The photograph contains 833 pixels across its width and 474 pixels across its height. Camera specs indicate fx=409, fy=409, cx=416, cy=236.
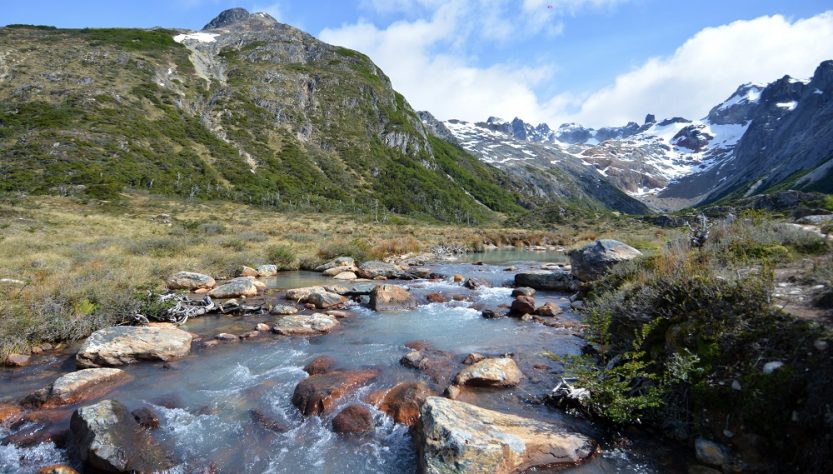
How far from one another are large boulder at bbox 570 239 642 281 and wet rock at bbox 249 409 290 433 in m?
14.2

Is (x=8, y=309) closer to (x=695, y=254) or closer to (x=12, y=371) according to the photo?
(x=12, y=371)

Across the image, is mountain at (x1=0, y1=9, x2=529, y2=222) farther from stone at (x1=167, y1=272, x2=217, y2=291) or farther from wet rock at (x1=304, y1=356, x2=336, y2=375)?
wet rock at (x1=304, y1=356, x2=336, y2=375)

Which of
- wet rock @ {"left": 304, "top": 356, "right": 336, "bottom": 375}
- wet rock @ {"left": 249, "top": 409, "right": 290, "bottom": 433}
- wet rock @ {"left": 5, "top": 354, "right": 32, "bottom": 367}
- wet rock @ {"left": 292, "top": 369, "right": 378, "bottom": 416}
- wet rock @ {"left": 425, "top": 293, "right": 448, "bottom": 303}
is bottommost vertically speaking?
wet rock @ {"left": 5, "top": 354, "right": 32, "bottom": 367}

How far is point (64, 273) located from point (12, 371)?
20.1 feet

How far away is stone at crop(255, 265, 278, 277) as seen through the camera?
75.8 feet

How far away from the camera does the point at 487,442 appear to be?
231 inches

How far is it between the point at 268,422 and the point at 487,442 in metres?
4.15

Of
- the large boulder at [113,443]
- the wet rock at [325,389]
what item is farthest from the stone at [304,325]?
the large boulder at [113,443]

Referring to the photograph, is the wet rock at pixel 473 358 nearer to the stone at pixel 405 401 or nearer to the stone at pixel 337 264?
the stone at pixel 405 401

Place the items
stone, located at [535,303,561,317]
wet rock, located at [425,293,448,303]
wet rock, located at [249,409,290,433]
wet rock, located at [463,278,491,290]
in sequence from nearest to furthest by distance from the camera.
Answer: wet rock, located at [249,409,290,433] → stone, located at [535,303,561,317] → wet rock, located at [425,293,448,303] → wet rock, located at [463,278,491,290]

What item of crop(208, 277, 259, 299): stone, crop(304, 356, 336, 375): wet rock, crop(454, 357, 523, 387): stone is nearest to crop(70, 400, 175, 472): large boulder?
crop(304, 356, 336, 375): wet rock

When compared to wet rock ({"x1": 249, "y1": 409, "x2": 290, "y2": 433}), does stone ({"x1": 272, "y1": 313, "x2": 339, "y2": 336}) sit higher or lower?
higher

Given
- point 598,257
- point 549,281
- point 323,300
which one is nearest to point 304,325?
point 323,300

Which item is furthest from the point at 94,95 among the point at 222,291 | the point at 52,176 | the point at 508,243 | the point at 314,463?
the point at 314,463
